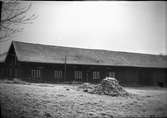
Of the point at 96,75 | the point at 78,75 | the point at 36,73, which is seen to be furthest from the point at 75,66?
the point at 36,73

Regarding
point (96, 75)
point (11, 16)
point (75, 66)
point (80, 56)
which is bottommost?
point (96, 75)

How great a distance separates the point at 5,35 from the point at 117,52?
2140cm

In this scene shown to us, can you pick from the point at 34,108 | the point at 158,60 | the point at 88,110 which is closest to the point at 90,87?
the point at 88,110

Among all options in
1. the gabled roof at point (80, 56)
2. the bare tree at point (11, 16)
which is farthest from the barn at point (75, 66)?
the bare tree at point (11, 16)

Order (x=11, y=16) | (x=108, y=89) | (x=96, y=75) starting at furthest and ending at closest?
(x=96, y=75) → (x=108, y=89) → (x=11, y=16)

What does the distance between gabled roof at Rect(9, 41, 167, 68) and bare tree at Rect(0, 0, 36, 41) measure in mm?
11367

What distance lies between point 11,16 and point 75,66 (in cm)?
1389

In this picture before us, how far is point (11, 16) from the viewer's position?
283 inches

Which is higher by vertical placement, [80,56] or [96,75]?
[80,56]

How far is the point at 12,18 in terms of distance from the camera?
702cm

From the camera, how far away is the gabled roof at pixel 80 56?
19625 millimetres

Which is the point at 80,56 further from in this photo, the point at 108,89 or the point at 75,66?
the point at 108,89

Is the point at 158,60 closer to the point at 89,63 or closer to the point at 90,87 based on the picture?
the point at 89,63

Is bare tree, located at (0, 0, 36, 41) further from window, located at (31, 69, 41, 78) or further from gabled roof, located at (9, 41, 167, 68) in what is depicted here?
window, located at (31, 69, 41, 78)
